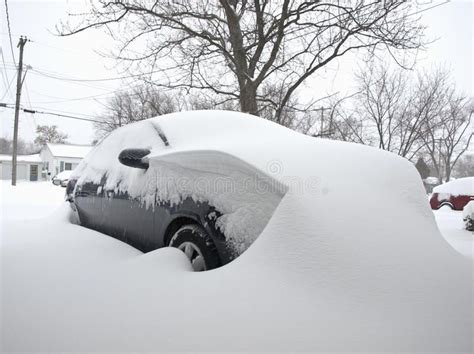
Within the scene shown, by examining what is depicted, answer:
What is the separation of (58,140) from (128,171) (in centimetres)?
6387

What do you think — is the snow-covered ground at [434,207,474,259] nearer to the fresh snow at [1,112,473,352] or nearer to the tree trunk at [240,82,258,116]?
the fresh snow at [1,112,473,352]

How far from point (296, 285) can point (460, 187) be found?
10.4 meters

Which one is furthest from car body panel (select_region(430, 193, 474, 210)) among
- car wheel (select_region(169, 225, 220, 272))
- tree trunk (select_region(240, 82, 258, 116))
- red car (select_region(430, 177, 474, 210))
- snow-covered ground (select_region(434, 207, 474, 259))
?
car wheel (select_region(169, 225, 220, 272))

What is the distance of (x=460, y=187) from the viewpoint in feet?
31.0

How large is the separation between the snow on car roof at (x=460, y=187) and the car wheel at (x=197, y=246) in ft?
33.4

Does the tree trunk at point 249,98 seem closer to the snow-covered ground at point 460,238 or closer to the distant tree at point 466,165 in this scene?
the snow-covered ground at point 460,238

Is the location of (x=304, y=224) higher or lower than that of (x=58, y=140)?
lower

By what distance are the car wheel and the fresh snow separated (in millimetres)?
93

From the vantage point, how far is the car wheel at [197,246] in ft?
6.28

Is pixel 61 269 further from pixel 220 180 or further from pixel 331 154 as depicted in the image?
pixel 331 154

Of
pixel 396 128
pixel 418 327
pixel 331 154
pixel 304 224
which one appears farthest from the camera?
pixel 396 128

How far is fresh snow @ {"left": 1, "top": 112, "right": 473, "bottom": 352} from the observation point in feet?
4.23

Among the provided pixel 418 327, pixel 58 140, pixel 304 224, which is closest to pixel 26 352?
pixel 304 224

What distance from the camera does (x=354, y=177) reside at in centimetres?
188
